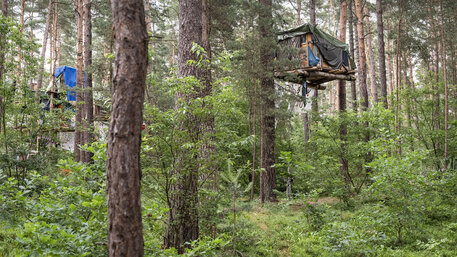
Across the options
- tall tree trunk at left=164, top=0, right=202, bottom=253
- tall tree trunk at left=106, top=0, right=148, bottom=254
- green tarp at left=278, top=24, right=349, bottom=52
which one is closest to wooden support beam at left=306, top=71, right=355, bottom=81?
green tarp at left=278, top=24, right=349, bottom=52

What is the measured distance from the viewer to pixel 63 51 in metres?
29.1

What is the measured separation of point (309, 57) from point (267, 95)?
7.27 feet

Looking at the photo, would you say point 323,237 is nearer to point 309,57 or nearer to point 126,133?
point 126,133

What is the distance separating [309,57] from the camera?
1158 cm

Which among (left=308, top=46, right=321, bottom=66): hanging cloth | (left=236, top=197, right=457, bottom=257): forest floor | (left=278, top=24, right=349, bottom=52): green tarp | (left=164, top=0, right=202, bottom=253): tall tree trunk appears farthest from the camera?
(left=278, top=24, right=349, bottom=52): green tarp

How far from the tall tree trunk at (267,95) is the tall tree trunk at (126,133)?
312 inches

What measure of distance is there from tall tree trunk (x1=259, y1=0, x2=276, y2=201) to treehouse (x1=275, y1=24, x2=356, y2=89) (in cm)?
44

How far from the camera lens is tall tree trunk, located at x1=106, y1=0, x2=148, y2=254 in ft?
9.39

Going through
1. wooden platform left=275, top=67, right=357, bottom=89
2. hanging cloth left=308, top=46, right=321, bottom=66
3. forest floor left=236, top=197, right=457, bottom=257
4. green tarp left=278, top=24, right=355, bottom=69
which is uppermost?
green tarp left=278, top=24, right=355, bottom=69

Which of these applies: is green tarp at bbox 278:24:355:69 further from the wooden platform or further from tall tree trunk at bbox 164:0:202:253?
tall tree trunk at bbox 164:0:202:253

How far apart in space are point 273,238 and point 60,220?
5.27 meters

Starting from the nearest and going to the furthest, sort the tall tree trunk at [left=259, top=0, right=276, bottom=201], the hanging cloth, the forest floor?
the forest floor → the tall tree trunk at [left=259, top=0, right=276, bottom=201] → the hanging cloth

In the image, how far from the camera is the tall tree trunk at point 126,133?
9.39ft

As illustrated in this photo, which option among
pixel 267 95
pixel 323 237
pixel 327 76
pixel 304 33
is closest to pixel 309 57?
pixel 304 33
